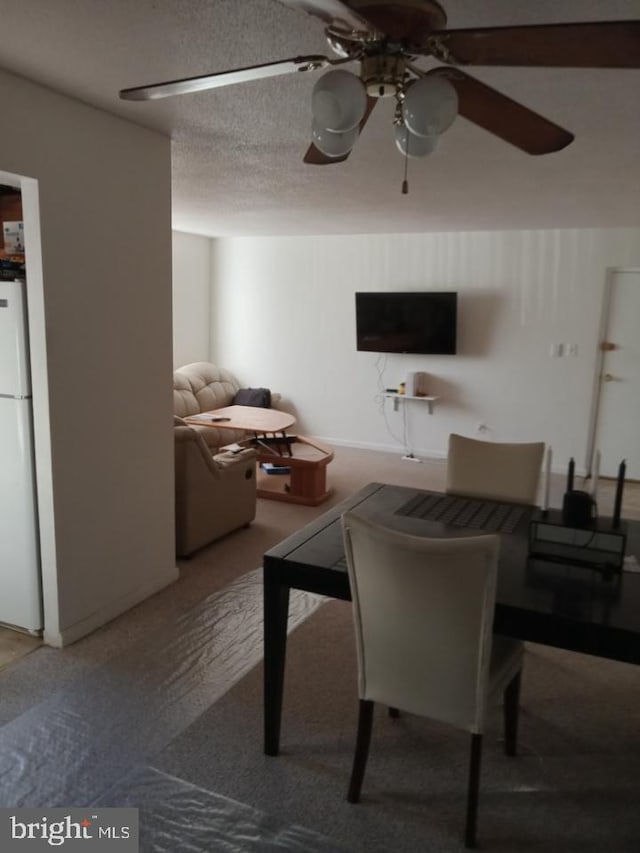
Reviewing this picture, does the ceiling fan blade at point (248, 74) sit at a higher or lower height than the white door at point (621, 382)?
higher

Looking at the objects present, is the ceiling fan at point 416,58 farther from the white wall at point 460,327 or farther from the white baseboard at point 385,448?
the white baseboard at point 385,448

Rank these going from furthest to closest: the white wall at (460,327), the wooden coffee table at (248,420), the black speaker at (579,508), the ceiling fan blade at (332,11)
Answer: the white wall at (460,327), the wooden coffee table at (248,420), the black speaker at (579,508), the ceiling fan blade at (332,11)

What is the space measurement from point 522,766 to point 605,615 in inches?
32.9

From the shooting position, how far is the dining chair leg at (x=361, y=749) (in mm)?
2021

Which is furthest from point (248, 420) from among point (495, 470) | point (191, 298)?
point (495, 470)

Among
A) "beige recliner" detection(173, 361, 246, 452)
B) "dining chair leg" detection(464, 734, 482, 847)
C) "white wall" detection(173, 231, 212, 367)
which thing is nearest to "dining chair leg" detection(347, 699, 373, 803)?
"dining chair leg" detection(464, 734, 482, 847)

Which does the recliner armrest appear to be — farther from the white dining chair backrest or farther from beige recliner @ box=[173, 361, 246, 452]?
the white dining chair backrest

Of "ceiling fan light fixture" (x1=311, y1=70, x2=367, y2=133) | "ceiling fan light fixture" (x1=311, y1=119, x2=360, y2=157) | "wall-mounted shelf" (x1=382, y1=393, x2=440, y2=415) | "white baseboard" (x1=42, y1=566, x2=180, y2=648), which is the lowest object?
"white baseboard" (x1=42, y1=566, x2=180, y2=648)

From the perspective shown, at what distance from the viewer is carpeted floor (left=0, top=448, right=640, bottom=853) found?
1937mm

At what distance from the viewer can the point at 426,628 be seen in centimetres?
185

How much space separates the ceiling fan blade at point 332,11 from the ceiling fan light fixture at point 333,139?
0.25 metres

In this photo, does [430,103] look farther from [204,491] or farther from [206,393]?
[206,393]
